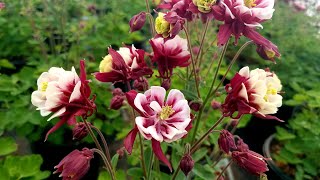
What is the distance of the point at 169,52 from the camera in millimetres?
729

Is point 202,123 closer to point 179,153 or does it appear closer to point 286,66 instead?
point 179,153

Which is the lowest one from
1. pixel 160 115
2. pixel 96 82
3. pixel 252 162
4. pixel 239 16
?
pixel 96 82

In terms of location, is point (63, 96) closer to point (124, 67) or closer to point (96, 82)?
point (124, 67)

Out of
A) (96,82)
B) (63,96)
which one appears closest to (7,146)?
(96,82)

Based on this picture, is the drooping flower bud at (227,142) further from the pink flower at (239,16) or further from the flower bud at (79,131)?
the flower bud at (79,131)

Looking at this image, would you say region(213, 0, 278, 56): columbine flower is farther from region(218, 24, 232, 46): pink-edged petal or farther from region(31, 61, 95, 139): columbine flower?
region(31, 61, 95, 139): columbine flower

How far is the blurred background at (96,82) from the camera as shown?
134cm

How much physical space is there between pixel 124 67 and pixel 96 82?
2.68 feet

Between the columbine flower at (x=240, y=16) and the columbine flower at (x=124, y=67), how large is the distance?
18cm

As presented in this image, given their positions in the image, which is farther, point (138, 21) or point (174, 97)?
point (138, 21)

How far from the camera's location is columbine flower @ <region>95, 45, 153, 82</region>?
71 cm

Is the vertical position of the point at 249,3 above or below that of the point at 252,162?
above

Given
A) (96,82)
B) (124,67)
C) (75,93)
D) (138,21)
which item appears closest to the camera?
(75,93)

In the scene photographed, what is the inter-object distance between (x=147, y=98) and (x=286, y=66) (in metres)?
1.71
